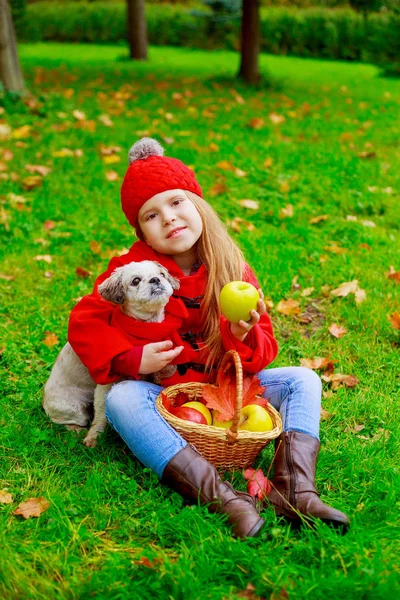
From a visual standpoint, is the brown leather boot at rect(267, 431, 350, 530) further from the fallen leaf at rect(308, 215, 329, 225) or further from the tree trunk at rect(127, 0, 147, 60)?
the tree trunk at rect(127, 0, 147, 60)

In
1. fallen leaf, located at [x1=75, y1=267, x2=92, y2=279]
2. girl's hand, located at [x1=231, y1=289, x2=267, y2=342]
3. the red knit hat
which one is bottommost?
fallen leaf, located at [x1=75, y1=267, x2=92, y2=279]

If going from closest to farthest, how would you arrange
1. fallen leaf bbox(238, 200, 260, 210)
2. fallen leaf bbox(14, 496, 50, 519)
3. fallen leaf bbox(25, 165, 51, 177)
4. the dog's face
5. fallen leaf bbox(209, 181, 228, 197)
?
fallen leaf bbox(14, 496, 50, 519)
the dog's face
fallen leaf bbox(238, 200, 260, 210)
fallen leaf bbox(209, 181, 228, 197)
fallen leaf bbox(25, 165, 51, 177)

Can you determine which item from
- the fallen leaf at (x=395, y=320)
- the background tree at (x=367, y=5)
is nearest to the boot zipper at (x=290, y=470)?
the fallen leaf at (x=395, y=320)

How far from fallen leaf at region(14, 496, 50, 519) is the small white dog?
0.46 metres

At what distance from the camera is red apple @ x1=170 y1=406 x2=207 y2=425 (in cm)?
268

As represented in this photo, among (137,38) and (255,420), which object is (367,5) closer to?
(137,38)

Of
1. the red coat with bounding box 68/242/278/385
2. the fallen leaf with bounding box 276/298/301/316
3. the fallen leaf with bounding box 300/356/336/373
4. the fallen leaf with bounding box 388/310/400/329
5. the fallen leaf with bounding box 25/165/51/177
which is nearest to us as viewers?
the red coat with bounding box 68/242/278/385

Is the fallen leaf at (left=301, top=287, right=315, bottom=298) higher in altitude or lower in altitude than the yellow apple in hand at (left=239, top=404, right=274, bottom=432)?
lower

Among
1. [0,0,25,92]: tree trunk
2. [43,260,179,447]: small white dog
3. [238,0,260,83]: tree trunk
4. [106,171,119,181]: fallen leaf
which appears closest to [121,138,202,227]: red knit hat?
[43,260,179,447]: small white dog

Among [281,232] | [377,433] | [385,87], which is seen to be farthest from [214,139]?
[385,87]

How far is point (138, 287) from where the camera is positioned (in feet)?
8.77

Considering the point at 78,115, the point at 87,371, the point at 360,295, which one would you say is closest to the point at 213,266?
the point at 87,371

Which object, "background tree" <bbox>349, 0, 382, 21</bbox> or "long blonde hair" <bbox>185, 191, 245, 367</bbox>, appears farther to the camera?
"background tree" <bbox>349, 0, 382, 21</bbox>

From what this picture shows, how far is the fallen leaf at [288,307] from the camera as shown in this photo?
161 inches
